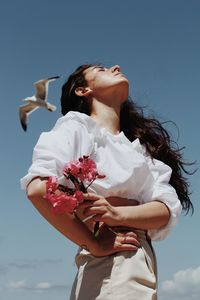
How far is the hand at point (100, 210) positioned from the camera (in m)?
3.57

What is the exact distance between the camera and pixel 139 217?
3.74m

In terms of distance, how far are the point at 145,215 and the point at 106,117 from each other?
1.09m

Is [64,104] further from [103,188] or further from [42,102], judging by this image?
[42,102]

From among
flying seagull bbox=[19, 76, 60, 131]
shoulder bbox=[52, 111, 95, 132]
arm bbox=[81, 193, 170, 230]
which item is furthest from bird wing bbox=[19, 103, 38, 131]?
arm bbox=[81, 193, 170, 230]

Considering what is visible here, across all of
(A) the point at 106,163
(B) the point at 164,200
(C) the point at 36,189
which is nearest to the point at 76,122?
(A) the point at 106,163

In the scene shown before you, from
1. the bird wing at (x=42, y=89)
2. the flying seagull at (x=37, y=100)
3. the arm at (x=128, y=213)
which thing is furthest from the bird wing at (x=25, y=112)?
the arm at (x=128, y=213)

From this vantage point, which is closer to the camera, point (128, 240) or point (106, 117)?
point (128, 240)

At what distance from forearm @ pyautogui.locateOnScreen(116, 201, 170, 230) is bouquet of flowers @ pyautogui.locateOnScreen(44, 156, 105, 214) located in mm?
319

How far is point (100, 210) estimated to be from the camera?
3.57 meters

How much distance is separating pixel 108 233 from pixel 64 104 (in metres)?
1.72

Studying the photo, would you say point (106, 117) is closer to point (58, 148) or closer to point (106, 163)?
point (106, 163)

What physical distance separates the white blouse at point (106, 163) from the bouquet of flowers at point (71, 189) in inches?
5.3

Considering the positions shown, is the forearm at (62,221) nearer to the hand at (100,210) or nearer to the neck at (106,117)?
the hand at (100,210)

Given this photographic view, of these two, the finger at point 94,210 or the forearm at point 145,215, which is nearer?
the finger at point 94,210
